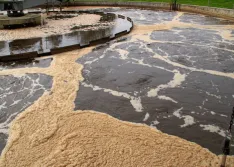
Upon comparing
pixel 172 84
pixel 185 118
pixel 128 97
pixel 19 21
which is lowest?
pixel 185 118

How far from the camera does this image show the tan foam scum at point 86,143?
5621 millimetres

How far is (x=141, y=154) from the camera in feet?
19.1

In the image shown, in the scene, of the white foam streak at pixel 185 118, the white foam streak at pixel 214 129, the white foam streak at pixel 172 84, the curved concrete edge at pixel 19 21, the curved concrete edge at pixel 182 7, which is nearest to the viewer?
the white foam streak at pixel 214 129

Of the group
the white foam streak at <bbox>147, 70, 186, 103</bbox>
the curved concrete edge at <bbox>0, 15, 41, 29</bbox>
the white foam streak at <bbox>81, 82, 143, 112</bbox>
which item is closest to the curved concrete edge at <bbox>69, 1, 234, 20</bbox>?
the curved concrete edge at <bbox>0, 15, 41, 29</bbox>

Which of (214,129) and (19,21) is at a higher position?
A: (19,21)

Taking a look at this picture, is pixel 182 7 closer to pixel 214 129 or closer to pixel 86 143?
pixel 214 129

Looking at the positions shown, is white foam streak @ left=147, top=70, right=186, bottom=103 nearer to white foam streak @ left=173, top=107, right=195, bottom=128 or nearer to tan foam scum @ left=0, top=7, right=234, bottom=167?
white foam streak @ left=173, top=107, right=195, bottom=128

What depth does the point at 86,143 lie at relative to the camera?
6.16 metres

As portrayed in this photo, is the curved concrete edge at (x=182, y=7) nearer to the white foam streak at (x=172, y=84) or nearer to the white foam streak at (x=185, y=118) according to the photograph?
the white foam streak at (x=172, y=84)

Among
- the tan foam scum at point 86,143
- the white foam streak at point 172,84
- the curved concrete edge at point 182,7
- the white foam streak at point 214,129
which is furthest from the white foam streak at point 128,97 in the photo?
the curved concrete edge at point 182,7

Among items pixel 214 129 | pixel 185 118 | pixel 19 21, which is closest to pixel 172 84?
pixel 185 118

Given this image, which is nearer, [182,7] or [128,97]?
[128,97]

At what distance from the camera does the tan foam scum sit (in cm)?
562

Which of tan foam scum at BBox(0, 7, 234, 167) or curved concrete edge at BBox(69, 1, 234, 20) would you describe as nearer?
tan foam scum at BBox(0, 7, 234, 167)
